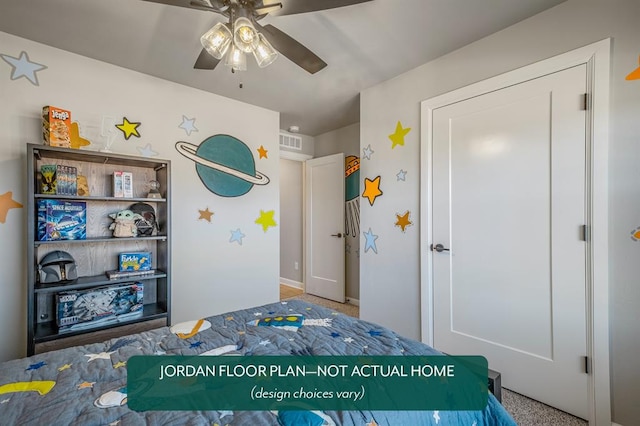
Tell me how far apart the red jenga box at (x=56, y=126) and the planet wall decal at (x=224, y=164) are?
84 centimetres

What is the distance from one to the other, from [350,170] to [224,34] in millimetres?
2737

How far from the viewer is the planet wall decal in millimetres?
2924

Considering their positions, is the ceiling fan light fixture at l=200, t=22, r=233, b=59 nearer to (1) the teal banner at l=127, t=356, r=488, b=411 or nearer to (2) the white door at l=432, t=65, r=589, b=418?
(1) the teal banner at l=127, t=356, r=488, b=411

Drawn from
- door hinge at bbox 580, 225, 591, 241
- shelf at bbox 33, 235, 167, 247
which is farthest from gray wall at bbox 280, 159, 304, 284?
door hinge at bbox 580, 225, 591, 241

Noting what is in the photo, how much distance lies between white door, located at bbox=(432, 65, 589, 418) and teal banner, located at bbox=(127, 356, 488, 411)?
100 centimetres

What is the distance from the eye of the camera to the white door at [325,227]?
4094mm

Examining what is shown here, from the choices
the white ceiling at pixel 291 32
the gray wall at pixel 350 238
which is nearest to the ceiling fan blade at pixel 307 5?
the white ceiling at pixel 291 32

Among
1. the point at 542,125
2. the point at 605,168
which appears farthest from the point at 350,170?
the point at 605,168

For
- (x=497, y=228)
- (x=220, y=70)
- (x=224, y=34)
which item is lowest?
(x=497, y=228)

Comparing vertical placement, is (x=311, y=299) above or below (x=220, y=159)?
below

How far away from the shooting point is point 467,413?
3.31 ft

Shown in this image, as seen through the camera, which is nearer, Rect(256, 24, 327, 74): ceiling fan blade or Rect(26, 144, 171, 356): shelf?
Rect(256, 24, 327, 74): ceiling fan blade

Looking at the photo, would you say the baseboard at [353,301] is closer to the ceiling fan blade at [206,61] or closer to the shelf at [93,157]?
the shelf at [93,157]

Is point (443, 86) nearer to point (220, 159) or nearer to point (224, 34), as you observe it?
point (224, 34)
